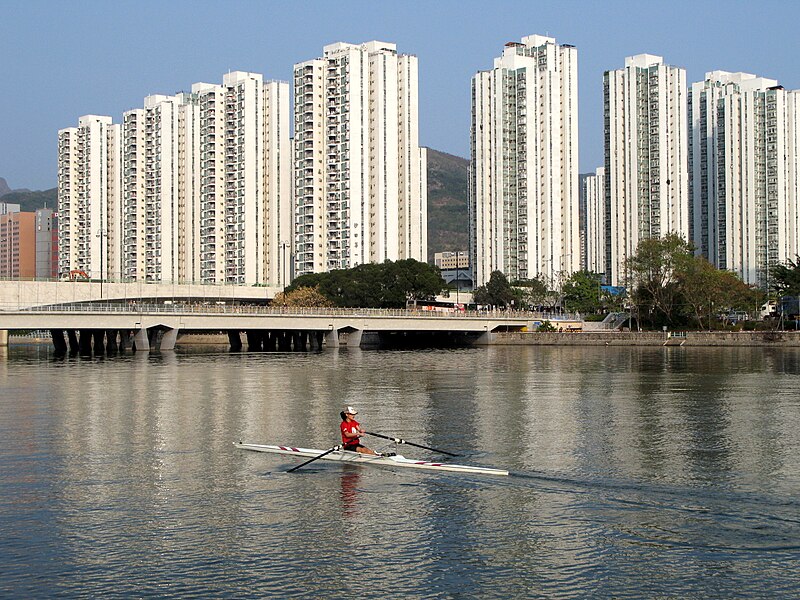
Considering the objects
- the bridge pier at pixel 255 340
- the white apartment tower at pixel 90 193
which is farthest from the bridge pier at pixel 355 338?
the white apartment tower at pixel 90 193

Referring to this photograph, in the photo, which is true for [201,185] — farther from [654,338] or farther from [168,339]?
[654,338]

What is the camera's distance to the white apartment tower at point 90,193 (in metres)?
189

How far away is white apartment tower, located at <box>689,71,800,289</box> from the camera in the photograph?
164 m

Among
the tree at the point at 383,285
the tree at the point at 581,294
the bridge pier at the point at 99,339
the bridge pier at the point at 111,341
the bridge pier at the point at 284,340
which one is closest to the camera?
the bridge pier at the point at 111,341

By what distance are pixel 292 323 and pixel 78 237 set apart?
97.2m

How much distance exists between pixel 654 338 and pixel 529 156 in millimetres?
49785

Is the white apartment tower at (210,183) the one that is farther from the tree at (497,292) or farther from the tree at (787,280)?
the tree at (787,280)

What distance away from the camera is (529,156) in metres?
154

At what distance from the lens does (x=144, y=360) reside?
88000 mm

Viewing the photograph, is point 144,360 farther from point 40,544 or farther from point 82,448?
point 40,544

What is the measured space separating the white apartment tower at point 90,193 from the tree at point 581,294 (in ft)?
283

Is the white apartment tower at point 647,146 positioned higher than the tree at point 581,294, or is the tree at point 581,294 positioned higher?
the white apartment tower at point 647,146

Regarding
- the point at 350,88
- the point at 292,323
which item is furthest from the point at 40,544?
the point at 350,88

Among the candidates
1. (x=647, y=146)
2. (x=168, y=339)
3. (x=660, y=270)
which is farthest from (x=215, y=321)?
(x=647, y=146)
